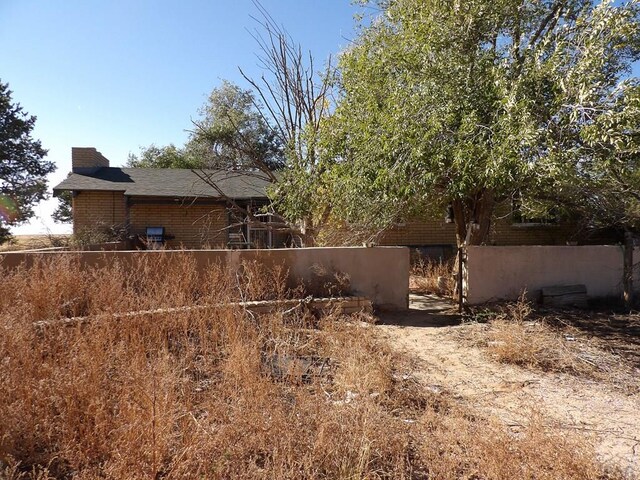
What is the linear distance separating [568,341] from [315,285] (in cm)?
377

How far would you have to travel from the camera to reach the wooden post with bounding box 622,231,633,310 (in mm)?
8312

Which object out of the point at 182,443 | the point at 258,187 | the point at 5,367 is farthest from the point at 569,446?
the point at 258,187

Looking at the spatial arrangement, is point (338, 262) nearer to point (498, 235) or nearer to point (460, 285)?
point (460, 285)

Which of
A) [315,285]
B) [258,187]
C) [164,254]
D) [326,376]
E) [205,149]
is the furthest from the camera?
[205,149]

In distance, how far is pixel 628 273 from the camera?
27.1 ft

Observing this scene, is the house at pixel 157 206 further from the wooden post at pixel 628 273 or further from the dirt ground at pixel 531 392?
the dirt ground at pixel 531 392

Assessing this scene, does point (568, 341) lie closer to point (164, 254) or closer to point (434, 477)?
point (434, 477)

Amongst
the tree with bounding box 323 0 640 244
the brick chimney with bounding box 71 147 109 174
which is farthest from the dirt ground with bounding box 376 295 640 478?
the brick chimney with bounding box 71 147 109 174

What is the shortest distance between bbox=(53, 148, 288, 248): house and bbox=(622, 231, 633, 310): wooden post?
30.9 ft

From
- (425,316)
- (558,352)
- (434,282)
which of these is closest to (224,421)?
(558,352)

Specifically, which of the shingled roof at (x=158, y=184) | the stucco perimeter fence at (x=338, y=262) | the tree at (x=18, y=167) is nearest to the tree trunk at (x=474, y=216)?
the stucco perimeter fence at (x=338, y=262)

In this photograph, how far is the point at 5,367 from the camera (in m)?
2.97

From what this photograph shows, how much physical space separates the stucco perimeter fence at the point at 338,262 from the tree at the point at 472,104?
2.28 feet

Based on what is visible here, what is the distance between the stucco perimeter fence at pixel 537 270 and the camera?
809cm
